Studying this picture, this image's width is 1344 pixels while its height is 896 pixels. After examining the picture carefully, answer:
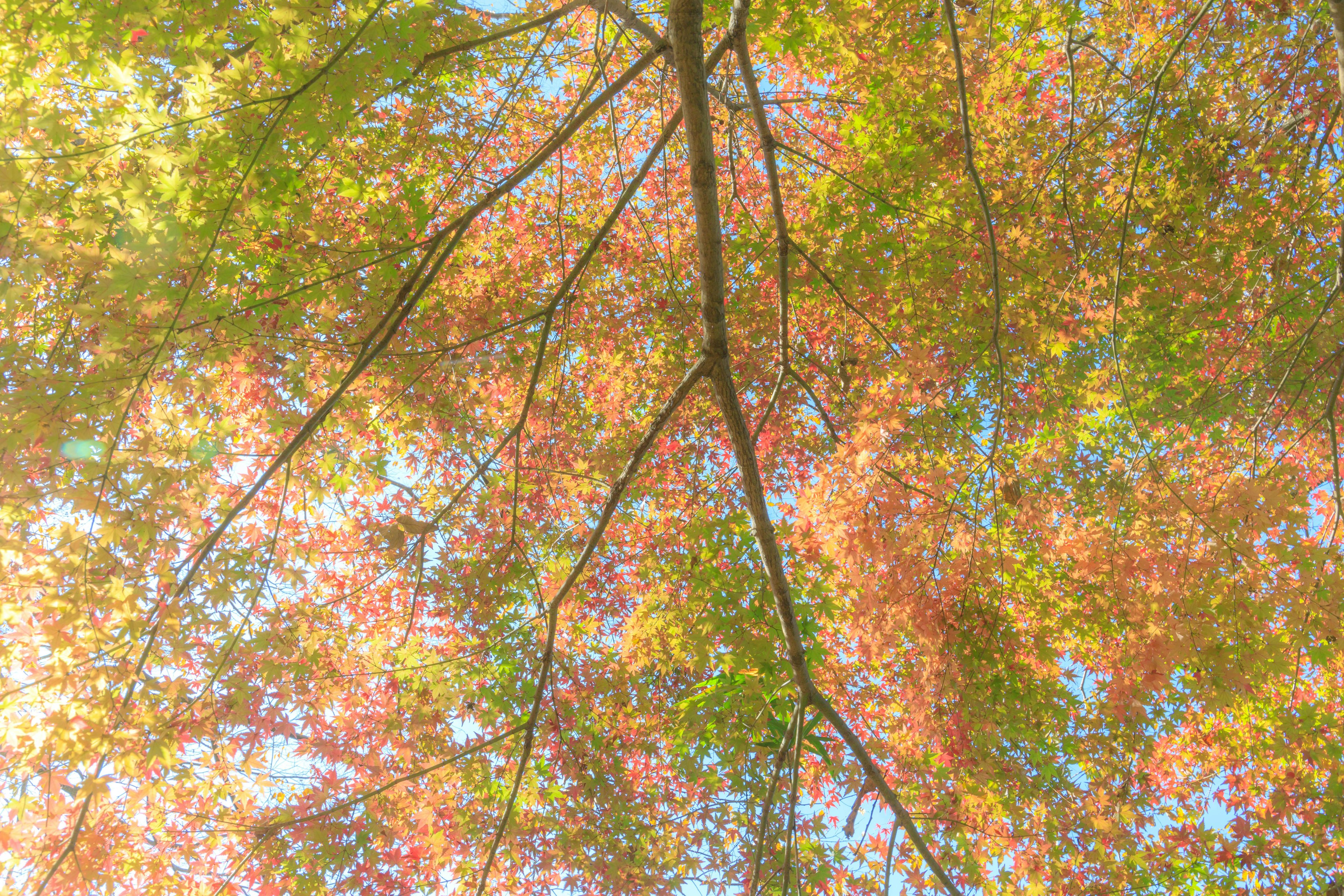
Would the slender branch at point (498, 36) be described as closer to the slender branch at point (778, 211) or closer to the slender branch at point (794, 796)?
the slender branch at point (778, 211)

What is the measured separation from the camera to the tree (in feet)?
7.62

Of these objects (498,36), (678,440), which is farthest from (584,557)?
(678,440)

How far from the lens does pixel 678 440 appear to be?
A: 5414mm

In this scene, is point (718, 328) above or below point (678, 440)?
below

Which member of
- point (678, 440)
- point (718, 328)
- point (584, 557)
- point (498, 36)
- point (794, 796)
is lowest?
point (794, 796)

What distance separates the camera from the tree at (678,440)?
2322 mm

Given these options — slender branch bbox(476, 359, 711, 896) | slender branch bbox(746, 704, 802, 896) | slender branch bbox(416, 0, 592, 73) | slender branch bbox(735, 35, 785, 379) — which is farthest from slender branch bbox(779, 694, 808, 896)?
slender branch bbox(416, 0, 592, 73)

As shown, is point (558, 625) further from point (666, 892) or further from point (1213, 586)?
point (1213, 586)

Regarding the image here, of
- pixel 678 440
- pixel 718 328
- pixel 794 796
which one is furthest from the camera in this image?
pixel 678 440

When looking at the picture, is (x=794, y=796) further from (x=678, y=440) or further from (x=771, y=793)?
(x=678, y=440)

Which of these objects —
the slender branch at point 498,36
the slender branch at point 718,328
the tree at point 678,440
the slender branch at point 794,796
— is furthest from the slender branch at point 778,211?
the slender branch at point 794,796

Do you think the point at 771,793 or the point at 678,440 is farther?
the point at 678,440

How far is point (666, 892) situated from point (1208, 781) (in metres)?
4.20

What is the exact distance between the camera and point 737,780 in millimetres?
3410
